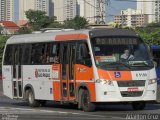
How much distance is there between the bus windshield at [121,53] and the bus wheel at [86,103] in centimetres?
116

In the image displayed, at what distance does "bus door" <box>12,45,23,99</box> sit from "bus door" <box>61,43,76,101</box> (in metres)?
3.62

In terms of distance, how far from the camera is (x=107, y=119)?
16859mm

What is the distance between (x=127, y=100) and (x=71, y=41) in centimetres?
303

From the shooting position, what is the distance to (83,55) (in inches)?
806

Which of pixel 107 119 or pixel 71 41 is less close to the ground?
pixel 71 41

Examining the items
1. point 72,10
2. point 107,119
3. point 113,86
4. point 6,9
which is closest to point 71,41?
point 113,86

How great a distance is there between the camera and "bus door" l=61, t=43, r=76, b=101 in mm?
21125

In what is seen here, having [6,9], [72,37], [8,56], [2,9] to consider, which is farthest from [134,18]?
[72,37]

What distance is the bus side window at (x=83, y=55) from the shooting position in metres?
20.2

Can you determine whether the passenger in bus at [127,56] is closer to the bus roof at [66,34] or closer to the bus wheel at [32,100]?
the bus roof at [66,34]

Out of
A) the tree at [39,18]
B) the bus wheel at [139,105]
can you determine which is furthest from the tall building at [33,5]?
the bus wheel at [139,105]

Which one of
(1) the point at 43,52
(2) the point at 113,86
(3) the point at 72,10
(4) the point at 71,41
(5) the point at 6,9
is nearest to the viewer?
(2) the point at 113,86

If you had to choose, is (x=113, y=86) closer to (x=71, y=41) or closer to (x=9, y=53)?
(x=71, y=41)

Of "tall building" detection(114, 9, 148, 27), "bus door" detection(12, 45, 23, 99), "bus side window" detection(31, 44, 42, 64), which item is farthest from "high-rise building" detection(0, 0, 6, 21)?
"bus side window" detection(31, 44, 42, 64)
